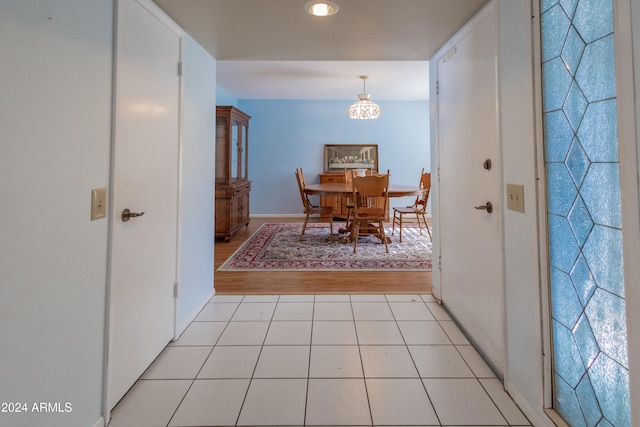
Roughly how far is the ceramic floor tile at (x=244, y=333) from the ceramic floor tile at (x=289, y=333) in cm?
5

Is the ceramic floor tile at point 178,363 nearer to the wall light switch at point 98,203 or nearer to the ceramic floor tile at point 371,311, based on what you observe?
the wall light switch at point 98,203

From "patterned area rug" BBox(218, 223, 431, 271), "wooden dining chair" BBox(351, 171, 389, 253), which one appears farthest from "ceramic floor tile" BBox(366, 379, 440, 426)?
"wooden dining chair" BBox(351, 171, 389, 253)

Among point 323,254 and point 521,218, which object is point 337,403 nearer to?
point 521,218

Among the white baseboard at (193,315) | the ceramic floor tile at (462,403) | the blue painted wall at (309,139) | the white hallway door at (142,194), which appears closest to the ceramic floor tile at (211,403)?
the white hallway door at (142,194)

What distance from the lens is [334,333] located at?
194cm

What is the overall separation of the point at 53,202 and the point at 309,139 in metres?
5.88

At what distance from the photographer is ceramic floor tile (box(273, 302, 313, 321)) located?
216 cm

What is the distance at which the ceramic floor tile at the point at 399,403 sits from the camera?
4.12 ft

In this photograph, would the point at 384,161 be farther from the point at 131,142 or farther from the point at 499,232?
the point at 131,142

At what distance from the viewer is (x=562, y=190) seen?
1.11 m

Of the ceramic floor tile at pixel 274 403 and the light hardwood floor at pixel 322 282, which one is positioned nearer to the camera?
the ceramic floor tile at pixel 274 403

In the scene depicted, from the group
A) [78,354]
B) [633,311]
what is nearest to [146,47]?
[78,354]

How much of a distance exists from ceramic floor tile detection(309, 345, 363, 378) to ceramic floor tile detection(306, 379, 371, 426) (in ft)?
0.15

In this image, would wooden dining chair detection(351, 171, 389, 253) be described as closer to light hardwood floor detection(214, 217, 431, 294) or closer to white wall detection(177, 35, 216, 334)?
light hardwood floor detection(214, 217, 431, 294)
